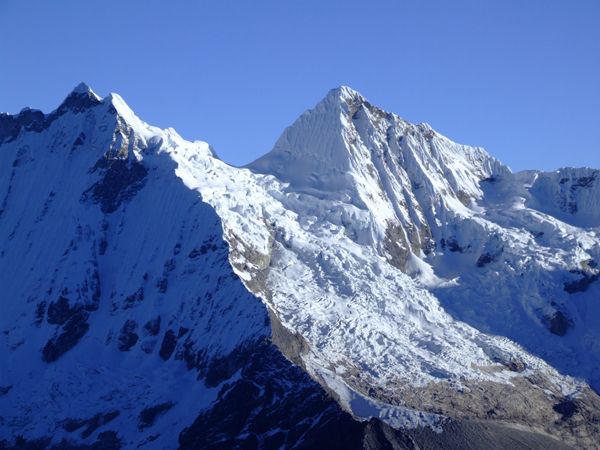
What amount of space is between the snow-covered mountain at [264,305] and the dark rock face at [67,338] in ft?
1.09

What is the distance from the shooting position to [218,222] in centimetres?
15562

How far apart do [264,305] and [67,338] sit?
37.6m

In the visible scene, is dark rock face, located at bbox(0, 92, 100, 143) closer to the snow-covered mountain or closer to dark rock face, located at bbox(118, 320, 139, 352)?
the snow-covered mountain

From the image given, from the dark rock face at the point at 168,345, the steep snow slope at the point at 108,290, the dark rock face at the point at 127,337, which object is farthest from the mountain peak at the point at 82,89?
the dark rock face at the point at 168,345

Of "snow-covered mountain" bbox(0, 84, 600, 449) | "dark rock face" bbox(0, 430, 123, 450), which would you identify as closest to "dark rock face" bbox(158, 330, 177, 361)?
"snow-covered mountain" bbox(0, 84, 600, 449)

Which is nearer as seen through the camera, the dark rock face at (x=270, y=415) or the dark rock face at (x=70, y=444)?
the dark rock face at (x=270, y=415)

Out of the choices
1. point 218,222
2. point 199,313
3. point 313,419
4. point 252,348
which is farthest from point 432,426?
point 218,222

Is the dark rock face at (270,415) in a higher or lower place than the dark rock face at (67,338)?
lower

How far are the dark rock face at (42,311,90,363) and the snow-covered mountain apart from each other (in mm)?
333

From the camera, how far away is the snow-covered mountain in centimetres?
13025

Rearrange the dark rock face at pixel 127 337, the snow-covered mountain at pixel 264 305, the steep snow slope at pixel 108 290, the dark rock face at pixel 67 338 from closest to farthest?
the snow-covered mountain at pixel 264 305 < the steep snow slope at pixel 108 290 < the dark rock face at pixel 127 337 < the dark rock face at pixel 67 338

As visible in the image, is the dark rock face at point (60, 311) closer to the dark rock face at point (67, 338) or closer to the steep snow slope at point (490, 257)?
the dark rock face at point (67, 338)

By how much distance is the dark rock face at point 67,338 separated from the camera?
148625 millimetres

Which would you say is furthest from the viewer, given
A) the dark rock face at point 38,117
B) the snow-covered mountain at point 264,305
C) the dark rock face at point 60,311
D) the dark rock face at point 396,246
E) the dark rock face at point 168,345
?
the dark rock face at point 38,117
